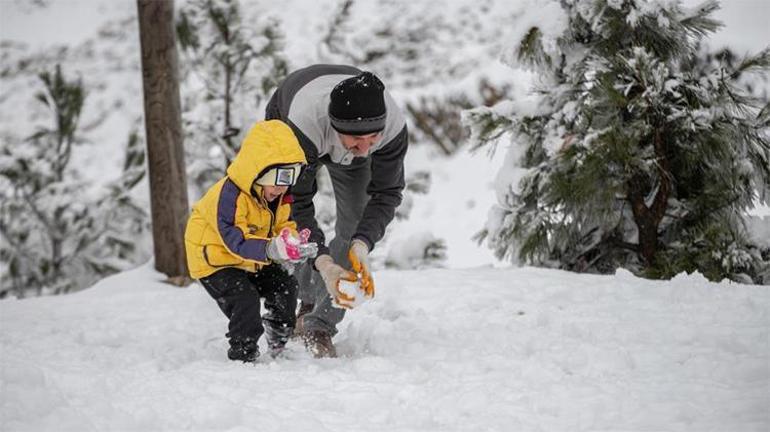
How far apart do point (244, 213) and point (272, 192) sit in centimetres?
15

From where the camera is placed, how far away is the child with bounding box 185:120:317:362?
9.17ft

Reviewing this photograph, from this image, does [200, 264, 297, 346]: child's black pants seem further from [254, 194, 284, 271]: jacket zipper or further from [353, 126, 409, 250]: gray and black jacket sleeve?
[353, 126, 409, 250]: gray and black jacket sleeve

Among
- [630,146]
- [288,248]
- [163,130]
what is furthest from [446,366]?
[163,130]

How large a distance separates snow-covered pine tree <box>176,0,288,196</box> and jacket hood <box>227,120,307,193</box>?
5206mm

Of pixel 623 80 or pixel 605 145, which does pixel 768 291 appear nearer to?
pixel 605 145

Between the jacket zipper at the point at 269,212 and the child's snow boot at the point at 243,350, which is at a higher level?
the jacket zipper at the point at 269,212

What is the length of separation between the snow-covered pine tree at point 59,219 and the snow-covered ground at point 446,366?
5.23 meters

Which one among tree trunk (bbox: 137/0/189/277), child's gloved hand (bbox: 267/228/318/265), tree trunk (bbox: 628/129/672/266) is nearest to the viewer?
child's gloved hand (bbox: 267/228/318/265)

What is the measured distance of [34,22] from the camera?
19.0 meters

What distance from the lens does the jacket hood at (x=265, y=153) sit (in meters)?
2.78

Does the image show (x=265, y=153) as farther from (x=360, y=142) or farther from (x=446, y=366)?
(x=446, y=366)

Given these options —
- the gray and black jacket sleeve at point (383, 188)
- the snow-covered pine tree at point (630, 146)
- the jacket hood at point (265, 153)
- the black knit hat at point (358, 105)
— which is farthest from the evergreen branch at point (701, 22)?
the jacket hood at point (265, 153)

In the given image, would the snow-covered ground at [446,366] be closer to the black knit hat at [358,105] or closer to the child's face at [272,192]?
the child's face at [272,192]

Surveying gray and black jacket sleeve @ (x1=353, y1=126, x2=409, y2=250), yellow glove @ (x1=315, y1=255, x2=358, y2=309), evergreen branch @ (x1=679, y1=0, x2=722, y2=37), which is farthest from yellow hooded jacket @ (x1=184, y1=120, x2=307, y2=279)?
evergreen branch @ (x1=679, y1=0, x2=722, y2=37)
